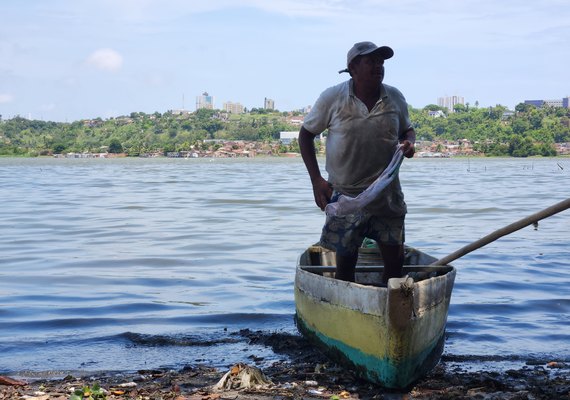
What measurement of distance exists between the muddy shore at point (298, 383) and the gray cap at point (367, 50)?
2.22 m

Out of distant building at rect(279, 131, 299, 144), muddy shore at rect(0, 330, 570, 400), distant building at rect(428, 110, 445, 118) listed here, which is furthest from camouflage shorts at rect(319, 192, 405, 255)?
distant building at rect(428, 110, 445, 118)

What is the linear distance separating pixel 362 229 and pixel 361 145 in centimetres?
64

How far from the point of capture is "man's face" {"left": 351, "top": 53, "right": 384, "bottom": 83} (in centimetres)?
583

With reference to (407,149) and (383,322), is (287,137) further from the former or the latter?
(383,322)

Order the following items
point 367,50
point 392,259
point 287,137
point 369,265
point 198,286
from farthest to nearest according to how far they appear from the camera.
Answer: point 287,137, point 198,286, point 369,265, point 392,259, point 367,50

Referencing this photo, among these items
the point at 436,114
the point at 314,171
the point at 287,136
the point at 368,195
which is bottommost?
the point at 368,195

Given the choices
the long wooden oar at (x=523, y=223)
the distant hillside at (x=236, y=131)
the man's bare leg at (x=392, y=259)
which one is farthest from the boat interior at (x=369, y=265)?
the distant hillside at (x=236, y=131)

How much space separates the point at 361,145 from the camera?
5945 mm

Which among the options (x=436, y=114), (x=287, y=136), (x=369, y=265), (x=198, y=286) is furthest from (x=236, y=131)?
(x=369, y=265)

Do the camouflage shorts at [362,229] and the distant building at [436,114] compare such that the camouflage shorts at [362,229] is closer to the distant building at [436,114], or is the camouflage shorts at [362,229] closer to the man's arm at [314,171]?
the man's arm at [314,171]

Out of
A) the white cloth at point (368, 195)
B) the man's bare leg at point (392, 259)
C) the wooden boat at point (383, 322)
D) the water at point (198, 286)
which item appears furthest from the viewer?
the water at point (198, 286)

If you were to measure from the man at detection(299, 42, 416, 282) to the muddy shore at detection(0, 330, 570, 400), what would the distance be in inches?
35.4

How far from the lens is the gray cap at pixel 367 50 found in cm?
573

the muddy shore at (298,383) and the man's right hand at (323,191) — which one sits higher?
the man's right hand at (323,191)
